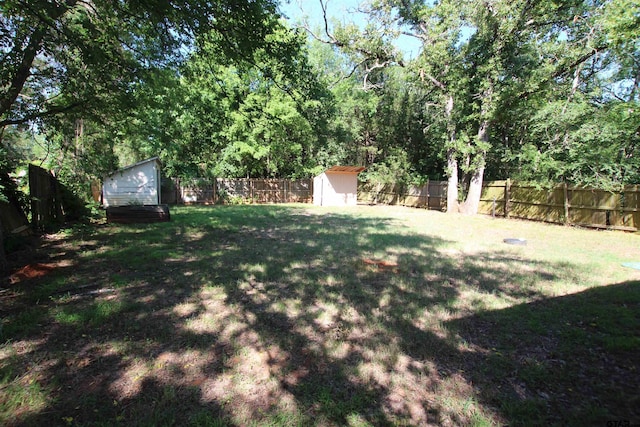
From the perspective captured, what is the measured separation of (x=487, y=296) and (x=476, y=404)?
7.52ft

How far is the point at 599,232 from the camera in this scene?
977 cm

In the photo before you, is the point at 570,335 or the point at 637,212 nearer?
the point at 570,335

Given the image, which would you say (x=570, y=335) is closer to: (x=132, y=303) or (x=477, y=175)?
(x=132, y=303)

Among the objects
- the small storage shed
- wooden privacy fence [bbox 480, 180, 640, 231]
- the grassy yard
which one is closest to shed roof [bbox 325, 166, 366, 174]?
the small storage shed

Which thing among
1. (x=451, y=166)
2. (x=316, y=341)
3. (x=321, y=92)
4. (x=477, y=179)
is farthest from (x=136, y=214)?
(x=477, y=179)

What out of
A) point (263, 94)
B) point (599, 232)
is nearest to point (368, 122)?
point (263, 94)

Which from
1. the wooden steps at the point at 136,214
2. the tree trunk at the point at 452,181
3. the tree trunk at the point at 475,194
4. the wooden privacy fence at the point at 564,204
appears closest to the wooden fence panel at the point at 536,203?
the wooden privacy fence at the point at 564,204

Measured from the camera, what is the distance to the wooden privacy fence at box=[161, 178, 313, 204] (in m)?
19.6

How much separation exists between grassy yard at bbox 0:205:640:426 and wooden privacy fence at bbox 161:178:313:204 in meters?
14.5

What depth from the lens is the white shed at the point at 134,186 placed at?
50.6 feet

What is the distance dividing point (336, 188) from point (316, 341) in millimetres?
18307

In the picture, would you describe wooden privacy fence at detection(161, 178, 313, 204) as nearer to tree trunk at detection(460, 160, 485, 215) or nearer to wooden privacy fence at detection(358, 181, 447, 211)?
wooden privacy fence at detection(358, 181, 447, 211)

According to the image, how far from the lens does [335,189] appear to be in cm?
2100

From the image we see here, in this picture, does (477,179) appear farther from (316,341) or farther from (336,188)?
(316,341)
